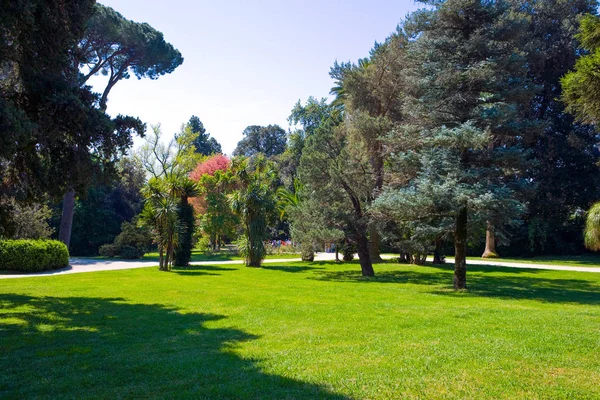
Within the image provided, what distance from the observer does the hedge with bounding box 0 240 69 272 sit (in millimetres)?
19375

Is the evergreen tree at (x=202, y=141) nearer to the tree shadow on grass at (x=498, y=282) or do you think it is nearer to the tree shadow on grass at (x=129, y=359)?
the tree shadow on grass at (x=498, y=282)

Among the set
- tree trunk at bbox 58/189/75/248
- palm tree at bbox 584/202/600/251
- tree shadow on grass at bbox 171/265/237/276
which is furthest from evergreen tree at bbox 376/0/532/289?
tree trunk at bbox 58/189/75/248

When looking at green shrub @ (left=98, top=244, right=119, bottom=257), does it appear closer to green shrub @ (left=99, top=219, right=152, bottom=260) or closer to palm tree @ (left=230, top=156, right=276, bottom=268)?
green shrub @ (left=99, top=219, right=152, bottom=260)

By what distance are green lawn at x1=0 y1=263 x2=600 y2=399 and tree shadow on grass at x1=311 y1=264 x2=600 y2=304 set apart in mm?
305

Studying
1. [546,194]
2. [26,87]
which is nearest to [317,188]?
[26,87]

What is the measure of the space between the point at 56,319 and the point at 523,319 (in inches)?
362

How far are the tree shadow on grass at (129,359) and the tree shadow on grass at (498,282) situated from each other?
873cm

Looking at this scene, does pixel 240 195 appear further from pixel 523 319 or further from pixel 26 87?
pixel 523 319

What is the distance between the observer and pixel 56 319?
907 cm

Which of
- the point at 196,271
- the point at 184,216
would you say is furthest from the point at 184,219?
the point at 196,271

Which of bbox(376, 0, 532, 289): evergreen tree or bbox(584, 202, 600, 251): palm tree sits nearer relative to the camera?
bbox(376, 0, 532, 289): evergreen tree

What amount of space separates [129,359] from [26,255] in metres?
16.8

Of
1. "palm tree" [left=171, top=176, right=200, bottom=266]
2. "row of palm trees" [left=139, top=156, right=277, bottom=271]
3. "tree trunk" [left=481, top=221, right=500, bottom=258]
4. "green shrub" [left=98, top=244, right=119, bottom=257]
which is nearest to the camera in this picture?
"row of palm trees" [left=139, top=156, right=277, bottom=271]

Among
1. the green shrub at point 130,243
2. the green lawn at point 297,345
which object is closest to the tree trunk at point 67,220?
the green shrub at point 130,243
